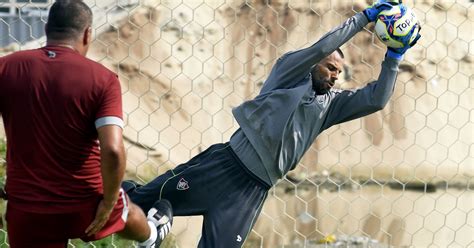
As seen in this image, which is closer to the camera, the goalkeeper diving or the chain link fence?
the goalkeeper diving

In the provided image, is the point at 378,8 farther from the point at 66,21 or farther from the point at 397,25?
the point at 66,21

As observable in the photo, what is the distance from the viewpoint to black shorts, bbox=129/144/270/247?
17.9ft

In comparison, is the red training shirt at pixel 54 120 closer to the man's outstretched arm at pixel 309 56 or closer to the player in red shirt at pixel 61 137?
the player in red shirt at pixel 61 137

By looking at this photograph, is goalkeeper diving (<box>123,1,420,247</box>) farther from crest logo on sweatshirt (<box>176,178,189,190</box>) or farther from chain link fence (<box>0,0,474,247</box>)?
chain link fence (<box>0,0,474,247</box>)

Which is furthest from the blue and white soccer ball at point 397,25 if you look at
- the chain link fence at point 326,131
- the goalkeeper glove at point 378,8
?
the chain link fence at point 326,131

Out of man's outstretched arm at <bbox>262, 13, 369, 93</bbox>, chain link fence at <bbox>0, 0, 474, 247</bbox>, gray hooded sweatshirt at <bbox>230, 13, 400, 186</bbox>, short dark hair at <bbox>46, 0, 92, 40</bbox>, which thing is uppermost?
short dark hair at <bbox>46, 0, 92, 40</bbox>

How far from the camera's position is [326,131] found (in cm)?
703

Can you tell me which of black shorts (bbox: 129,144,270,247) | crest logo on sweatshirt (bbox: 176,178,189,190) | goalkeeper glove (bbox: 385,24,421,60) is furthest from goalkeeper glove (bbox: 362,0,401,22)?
crest logo on sweatshirt (bbox: 176,178,189,190)

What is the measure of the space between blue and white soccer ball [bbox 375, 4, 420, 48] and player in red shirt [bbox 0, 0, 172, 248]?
148cm

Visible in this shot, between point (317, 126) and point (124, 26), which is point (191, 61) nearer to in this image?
point (124, 26)

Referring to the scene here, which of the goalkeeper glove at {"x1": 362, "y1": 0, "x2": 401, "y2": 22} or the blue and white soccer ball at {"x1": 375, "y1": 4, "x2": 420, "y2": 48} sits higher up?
the goalkeeper glove at {"x1": 362, "y1": 0, "x2": 401, "y2": 22}

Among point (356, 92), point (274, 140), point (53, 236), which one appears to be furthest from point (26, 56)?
point (356, 92)

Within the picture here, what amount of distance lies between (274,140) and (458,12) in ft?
7.68

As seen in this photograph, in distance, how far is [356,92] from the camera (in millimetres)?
5656
